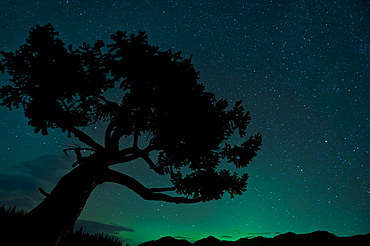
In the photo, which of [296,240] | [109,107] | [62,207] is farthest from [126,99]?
[296,240]

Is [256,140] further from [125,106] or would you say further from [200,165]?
[125,106]

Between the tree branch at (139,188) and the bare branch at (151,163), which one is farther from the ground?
the bare branch at (151,163)

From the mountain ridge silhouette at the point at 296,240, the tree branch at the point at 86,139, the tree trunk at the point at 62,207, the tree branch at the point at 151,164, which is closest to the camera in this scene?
the tree trunk at the point at 62,207

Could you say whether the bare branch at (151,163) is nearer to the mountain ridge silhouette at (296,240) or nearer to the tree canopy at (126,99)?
the tree canopy at (126,99)

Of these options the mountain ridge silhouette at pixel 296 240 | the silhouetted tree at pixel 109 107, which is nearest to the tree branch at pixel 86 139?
the silhouetted tree at pixel 109 107

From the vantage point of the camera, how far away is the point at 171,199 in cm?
940

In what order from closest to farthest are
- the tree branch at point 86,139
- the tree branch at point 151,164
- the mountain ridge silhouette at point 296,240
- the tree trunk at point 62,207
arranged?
the tree trunk at point 62,207, the mountain ridge silhouette at point 296,240, the tree branch at point 86,139, the tree branch at point 151,164

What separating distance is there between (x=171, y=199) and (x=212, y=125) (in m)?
3.20

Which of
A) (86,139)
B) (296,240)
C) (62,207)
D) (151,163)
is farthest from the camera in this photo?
(151,163)

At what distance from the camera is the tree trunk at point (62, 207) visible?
23.3 feet

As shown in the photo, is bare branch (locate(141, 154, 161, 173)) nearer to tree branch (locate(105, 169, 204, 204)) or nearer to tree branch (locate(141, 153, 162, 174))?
tree branch (locate(141, 153, 162, 174))

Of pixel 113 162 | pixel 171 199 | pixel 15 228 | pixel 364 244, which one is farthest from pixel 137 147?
pixel 364 244

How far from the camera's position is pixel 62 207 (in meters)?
7.72

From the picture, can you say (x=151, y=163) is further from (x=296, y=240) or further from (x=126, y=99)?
(x=296, y=240)
